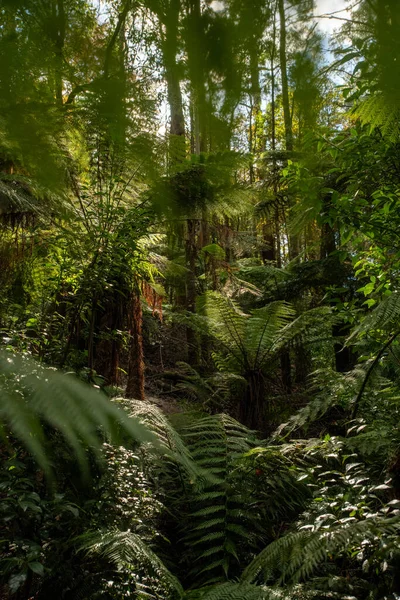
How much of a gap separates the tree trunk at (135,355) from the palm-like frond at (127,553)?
2.16 meters

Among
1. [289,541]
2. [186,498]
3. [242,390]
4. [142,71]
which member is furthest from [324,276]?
[142,71]

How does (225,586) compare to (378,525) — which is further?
(225,586)

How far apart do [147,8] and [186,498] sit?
7.73ft

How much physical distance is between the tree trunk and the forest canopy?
0.02m

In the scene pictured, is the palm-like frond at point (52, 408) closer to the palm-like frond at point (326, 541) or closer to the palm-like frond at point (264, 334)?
the palm-like frond at point (326, 541)

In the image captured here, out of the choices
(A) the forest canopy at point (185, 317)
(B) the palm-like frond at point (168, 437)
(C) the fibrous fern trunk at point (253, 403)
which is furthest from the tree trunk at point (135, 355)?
(B) the palm-like frond at point (168, 437)

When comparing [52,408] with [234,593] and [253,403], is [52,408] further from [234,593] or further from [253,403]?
[253,403]

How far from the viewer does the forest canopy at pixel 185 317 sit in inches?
20.8

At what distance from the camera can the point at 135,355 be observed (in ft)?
12.4

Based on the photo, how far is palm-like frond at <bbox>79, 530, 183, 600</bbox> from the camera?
56.6 inches

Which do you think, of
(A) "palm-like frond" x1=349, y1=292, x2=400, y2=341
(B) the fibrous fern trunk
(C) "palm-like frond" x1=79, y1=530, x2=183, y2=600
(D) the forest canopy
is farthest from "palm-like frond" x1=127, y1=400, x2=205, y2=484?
(B) the fibrous fern trunk

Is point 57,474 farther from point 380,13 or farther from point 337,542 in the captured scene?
point 380,13

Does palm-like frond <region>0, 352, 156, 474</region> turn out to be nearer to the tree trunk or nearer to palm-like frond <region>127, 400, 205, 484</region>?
palm-like frond <region>127, 400, 205, 484</region>

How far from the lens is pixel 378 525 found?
52.0 inches
